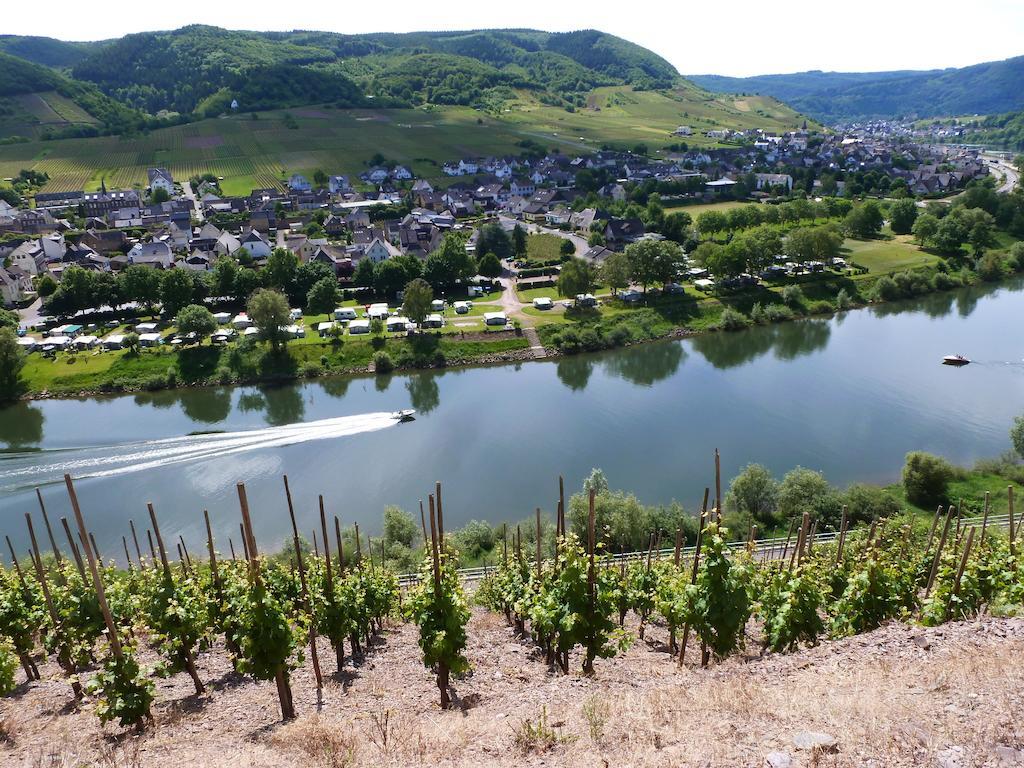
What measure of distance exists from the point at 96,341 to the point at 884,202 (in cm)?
5216

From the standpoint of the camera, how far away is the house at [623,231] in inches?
1614

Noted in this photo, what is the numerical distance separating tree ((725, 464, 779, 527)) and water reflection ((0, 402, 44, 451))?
2131 centimetres

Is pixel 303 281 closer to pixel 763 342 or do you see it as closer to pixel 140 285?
pixel 140 285

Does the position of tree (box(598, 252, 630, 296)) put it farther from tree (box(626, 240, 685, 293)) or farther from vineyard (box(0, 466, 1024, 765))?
vineyard (box(0, 466, 1024, 765))

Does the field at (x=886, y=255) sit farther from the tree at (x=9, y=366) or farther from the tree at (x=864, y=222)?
the tree at (x=9, y=366)

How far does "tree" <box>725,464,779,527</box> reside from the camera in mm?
14742

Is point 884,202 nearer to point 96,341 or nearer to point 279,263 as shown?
point 279,263

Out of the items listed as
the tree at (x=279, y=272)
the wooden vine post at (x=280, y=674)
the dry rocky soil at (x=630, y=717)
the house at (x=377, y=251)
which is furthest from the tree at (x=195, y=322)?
the wooden vine post at (x=280, y=674)

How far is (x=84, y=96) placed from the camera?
86.4 meters

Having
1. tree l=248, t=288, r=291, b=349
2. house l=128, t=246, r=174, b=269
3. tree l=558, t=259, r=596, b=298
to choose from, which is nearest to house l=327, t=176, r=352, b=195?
house l=128, t=246, r=174, b=269

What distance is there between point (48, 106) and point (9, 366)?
251ft

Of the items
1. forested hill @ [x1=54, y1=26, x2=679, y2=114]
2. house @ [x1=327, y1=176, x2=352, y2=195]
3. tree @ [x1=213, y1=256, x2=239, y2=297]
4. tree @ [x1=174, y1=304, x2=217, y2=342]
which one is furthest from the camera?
forested hill @ [x1=54, y1=26, x2=679, y2=114]

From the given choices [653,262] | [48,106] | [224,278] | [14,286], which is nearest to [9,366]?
[224,278]

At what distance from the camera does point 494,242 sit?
38031 millimetres
